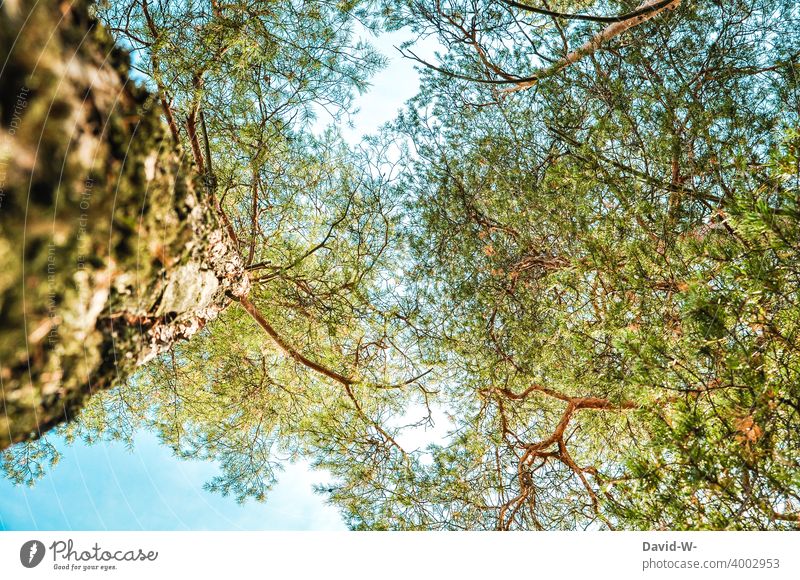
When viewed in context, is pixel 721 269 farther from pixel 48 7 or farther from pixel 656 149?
pixel 48 7

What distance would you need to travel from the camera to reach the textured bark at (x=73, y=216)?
0.93 metres

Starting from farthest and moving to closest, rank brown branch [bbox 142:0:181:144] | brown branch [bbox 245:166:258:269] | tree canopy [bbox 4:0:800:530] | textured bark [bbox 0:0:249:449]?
brown branch [bbox 245:166:258:269], brown branch [bbox 142:0:181:144], tree canopy [bbox 4:0:800:530], textured bark [bbox 0:0:249:449]

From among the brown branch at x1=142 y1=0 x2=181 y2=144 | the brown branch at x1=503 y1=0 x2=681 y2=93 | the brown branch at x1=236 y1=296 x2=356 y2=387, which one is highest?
the brown branch at x1=503 y1=0 x2=681 y2=93

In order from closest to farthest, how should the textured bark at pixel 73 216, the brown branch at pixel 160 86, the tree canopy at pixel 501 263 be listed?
the textured bark at pixel 73 216 → the tree canopy at pixel 501 263 → the brown branch at pixel 160 86

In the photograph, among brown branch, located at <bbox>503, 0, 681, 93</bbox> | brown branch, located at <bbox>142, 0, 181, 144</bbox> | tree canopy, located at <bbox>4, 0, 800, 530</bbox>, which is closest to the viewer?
tree canopy, located at <bbox>4, 0, 800, 530</bbox>

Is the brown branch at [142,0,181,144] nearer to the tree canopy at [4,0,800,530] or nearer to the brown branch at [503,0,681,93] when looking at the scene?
the tree canopy at [4,0,800,530]

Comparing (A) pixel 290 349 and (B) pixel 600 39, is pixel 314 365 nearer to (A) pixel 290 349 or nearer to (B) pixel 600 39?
(A) pixel 290 349

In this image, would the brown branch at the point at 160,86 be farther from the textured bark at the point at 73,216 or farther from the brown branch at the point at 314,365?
the brown branch at the point at 314,365

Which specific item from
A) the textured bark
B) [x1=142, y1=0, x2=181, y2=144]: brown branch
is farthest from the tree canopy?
the textured bark

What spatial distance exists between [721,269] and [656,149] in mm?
552

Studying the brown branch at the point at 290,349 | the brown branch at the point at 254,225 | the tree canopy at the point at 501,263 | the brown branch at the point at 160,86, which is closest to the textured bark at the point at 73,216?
the brown branch at the point at 160,86

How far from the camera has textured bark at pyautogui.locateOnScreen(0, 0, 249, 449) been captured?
93cm

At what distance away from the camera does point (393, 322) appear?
116 inches
